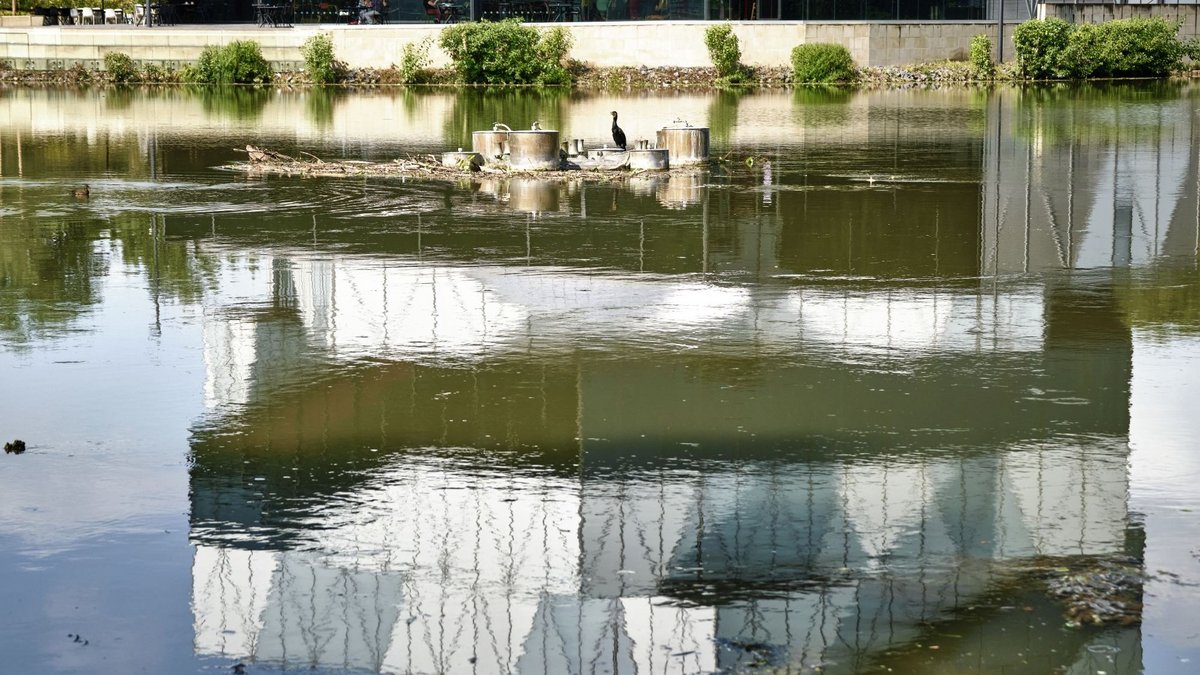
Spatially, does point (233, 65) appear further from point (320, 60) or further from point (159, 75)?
point (159, 75)

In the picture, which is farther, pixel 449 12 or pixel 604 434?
pixel 449 12

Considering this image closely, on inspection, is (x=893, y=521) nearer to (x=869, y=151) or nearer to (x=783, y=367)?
(x=783, y=367)

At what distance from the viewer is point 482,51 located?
64.8 metres

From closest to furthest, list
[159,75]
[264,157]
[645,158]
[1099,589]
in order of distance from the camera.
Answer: [1099,589], [645,158], [264,157], [159,75]

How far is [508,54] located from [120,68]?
55.7 ft

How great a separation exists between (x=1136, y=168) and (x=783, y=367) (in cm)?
1607

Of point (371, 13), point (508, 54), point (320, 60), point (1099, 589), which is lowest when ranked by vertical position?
point (1099, 589)

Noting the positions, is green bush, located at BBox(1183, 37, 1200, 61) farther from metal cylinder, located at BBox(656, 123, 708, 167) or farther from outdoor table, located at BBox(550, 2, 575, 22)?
metal cylinder, located at BBox(656, 123, 708, 167)

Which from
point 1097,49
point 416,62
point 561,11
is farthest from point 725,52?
point 1097,49

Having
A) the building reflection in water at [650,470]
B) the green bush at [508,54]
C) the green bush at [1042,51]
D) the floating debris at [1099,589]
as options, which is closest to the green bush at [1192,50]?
the green bush at [1042,51]

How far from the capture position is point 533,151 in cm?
2725

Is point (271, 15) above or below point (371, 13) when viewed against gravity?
above

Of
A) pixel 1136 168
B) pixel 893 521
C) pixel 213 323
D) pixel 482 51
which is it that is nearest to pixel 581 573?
pixel 893 521

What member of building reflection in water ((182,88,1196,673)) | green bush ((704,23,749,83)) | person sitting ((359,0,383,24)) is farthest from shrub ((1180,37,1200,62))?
building reflection in water ((182,88,1196,673))
